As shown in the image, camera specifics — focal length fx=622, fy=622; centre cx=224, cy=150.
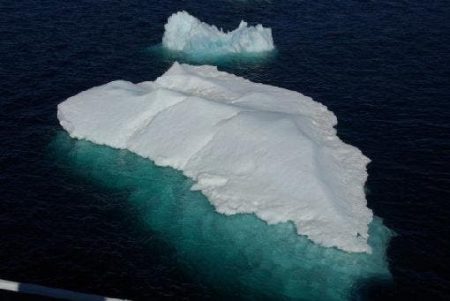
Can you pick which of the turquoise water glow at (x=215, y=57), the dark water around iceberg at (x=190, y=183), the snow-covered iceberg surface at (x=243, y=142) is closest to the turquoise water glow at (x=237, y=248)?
the dark water around iceberg at (x=190, y=183)

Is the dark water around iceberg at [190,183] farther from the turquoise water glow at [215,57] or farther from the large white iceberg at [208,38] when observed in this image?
the large white iceberg at [208,38]

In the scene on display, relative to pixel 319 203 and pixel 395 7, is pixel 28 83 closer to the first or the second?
pixel 319 203

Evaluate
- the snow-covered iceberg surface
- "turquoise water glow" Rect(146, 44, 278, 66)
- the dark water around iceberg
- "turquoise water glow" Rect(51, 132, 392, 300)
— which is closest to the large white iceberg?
"turquoise water glow" Rect(146, 44, 278, 66)

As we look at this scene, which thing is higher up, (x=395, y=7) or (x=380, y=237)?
(x=395, y=7)

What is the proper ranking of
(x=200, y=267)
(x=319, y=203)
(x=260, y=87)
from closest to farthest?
(x=200, y=267)
(x=319, y=203)
(x=260, y=87)

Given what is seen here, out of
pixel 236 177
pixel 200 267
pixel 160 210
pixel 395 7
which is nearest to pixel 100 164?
pixel 160 210

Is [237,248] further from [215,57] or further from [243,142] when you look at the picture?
[215,57]

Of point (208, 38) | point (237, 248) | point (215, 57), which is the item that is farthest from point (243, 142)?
point (208, 38)
